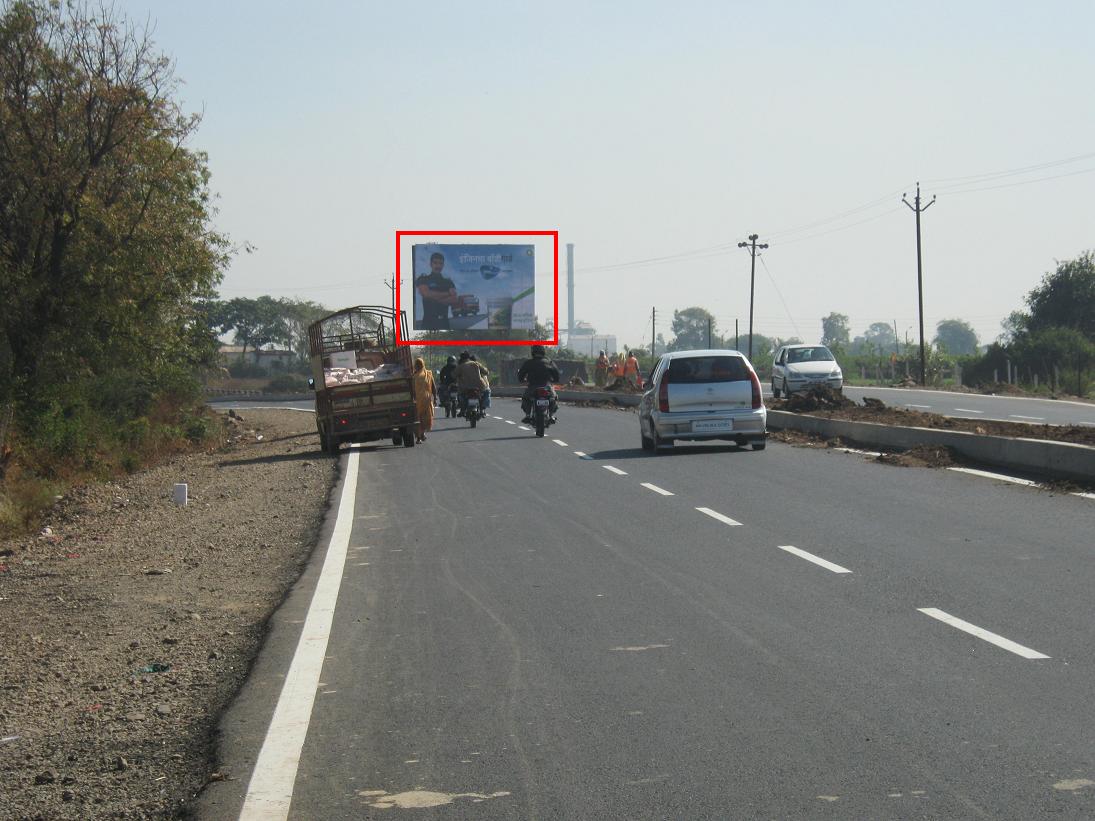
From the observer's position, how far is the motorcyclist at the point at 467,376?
1283 inches

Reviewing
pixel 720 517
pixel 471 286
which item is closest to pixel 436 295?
pixel 471 286

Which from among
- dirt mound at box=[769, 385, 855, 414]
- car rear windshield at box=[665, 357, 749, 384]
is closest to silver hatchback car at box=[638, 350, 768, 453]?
car rear windshield at box=[665, 357, 749, 384]

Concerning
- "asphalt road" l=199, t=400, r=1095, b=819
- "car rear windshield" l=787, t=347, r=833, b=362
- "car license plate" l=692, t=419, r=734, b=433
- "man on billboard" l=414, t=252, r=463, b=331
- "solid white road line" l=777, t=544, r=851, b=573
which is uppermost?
"man on billboard" l=414, t=252, r=463, b=331

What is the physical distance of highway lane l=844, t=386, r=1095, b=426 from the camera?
3247 cm

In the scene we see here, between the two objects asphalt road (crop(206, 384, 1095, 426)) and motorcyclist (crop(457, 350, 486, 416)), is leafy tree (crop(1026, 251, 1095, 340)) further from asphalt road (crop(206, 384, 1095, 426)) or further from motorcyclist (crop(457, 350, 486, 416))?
motorcyclist (crop(457, 350, 486, 416))

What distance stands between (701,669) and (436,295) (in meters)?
59.4

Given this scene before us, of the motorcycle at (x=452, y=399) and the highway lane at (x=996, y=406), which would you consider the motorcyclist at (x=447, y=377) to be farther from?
the highway lane at (x=996, y=406)

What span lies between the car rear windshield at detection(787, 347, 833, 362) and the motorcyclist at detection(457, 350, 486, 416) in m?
15.1

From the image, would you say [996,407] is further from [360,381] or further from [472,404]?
[360,381]

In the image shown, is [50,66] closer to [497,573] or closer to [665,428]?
[665,428]

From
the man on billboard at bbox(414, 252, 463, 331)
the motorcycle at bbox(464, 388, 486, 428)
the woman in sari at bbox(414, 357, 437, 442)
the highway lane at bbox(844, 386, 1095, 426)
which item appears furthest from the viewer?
the man on billboard at bbox(414, 252, 463, 331)

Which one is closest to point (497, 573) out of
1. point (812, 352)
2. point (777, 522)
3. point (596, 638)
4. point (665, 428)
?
point (596, 638)

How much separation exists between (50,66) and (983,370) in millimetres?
50504

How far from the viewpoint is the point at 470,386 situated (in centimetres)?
3309
